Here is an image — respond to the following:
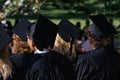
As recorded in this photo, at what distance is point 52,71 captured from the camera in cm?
702

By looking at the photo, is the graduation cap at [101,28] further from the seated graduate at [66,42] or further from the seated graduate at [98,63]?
the seated graduate at [66,42]

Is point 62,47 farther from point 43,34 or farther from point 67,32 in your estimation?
point 67,32

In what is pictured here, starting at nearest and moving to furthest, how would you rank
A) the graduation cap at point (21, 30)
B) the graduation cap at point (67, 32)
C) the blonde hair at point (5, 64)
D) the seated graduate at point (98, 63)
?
Answer: 1. the blonde hair at point (5, 64)
2. the seated graduate at point (98, 63)
3. the graduation cap at point (21, 30)
4. the graduation cap at point (67, 32)

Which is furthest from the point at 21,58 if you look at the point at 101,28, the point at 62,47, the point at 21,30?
the point at 101,28

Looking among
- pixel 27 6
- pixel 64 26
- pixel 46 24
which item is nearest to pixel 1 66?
pixel 46 24

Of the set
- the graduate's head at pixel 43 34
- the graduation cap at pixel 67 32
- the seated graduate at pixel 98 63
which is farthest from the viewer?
the graduation cap at pixel 67 32

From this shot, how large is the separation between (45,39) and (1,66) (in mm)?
971

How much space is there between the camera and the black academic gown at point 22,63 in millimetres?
6871

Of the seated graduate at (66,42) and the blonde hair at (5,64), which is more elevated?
the blonde hair at (5,64)

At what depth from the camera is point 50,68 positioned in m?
7.03

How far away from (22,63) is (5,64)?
580mm

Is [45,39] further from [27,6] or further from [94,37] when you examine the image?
[27,6]

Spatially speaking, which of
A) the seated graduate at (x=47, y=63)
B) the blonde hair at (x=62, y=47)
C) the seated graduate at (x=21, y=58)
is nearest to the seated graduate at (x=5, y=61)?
the seated graduate at (x=21, y=58)

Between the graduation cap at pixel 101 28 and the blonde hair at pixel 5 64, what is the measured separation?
1.40 meters
